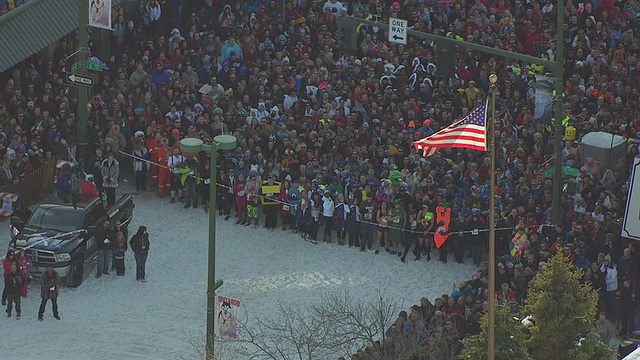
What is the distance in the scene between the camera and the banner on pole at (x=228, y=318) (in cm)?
2889

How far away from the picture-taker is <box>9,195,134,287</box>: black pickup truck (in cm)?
3281

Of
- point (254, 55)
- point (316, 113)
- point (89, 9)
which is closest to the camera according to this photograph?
point (89, 9)

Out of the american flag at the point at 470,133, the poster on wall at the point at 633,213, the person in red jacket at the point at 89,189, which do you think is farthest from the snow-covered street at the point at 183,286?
the american flag at the point at 470,133

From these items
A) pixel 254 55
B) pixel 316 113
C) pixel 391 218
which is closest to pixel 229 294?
pixel 391 218

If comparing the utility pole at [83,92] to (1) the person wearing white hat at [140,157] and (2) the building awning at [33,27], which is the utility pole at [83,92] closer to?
(1) the person wearing white hat at [140,157]

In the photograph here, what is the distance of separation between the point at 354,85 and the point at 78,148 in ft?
23.9

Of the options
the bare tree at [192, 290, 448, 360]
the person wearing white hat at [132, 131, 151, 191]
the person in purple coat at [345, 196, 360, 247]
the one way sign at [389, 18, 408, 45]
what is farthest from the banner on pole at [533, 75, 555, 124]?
the person wearing white hat at [132, 131, 151, 191]

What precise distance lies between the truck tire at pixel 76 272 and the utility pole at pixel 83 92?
13.0 ft

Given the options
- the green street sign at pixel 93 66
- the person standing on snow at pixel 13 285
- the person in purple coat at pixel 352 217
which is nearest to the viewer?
the person standing on snow at pixel 13 285

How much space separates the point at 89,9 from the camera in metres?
36.2

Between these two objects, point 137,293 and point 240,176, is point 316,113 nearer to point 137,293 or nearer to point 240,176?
point 240,176

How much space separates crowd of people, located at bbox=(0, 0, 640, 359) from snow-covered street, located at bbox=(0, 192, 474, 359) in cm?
58

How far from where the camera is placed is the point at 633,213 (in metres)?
32.0

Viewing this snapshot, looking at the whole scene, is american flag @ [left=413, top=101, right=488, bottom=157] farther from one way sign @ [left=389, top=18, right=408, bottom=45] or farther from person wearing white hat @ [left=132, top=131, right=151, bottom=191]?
one way sign @ [left=389, top=18, right=408, bottom=45]
